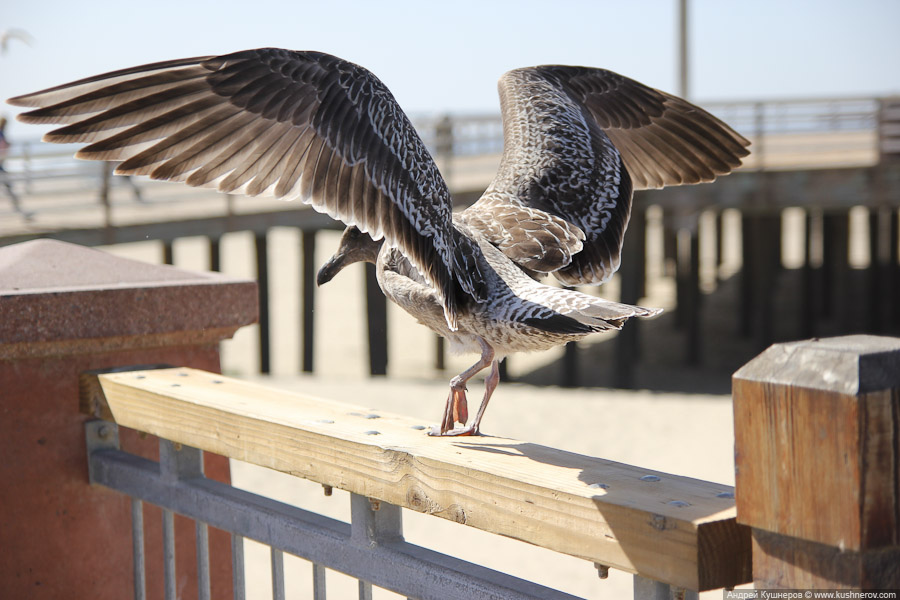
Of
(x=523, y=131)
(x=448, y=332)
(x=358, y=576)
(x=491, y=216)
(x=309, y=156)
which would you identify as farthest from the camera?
(x=523, y=131)

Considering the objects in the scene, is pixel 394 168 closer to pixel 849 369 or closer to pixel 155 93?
pixel 155 93

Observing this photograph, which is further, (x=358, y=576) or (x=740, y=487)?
(x=358, y=576)

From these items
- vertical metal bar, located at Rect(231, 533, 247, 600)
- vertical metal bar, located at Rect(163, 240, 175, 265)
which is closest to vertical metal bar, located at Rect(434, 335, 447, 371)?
vertical metal bar, located at Rect(163, 240, 175, 265)

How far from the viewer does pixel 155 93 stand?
7.68ft

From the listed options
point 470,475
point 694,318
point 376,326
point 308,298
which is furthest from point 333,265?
point 694,318

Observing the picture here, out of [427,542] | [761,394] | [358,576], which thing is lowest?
[427,542]

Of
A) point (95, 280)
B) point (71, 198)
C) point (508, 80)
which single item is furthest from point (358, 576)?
point (71, 198)

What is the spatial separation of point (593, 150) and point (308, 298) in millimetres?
13593

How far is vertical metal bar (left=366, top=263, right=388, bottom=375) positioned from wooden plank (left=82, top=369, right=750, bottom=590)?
502 inches

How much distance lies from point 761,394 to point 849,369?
0.42 feet

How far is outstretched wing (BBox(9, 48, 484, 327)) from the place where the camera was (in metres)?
2.39

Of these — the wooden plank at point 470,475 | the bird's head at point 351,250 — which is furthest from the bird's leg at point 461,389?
the bird's head at point 351,250

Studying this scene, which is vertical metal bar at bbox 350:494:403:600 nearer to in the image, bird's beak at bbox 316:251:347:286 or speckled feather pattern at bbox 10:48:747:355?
speckled feather pattern at bbox 10:48:747:355

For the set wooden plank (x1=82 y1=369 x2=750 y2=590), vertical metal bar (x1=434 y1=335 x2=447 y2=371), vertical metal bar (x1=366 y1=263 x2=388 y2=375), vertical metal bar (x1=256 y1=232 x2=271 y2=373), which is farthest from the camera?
vertical metal bar (x1=434 y1=335 x2=447 y2=371)
